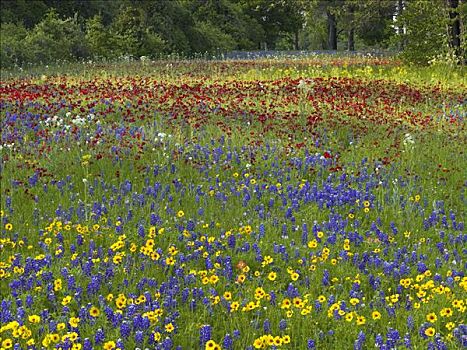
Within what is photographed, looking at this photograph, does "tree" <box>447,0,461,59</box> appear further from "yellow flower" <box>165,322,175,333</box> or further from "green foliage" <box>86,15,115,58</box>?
"yellow flower" <box>165,322,175,333</box>

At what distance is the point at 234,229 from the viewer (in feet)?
16.7

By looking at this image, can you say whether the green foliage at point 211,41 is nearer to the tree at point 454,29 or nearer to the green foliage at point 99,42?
the green foliage at point 99,42

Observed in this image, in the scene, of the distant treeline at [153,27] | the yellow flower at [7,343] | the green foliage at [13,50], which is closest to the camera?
the yellow flower at [7,343]

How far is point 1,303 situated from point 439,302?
9.57 ft

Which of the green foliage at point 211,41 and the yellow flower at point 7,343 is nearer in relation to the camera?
the yellow flower at point 7,343

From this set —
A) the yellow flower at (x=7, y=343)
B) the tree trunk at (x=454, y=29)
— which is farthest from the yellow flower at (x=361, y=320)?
the tree trunk at (x=454, y=29)

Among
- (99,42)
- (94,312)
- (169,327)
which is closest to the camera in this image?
(169,327)

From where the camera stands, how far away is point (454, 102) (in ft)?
36.0

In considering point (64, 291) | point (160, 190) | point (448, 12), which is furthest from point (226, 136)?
point (448, 12)

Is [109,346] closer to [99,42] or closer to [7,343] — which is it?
[7,343]

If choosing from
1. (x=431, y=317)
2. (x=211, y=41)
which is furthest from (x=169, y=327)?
(x=211, y=41)

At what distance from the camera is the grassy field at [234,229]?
354cm

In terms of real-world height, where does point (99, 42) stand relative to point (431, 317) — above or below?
above

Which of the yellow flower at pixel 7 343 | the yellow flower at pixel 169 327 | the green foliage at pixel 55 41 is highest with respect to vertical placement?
the green foliage at pixel 55 41
